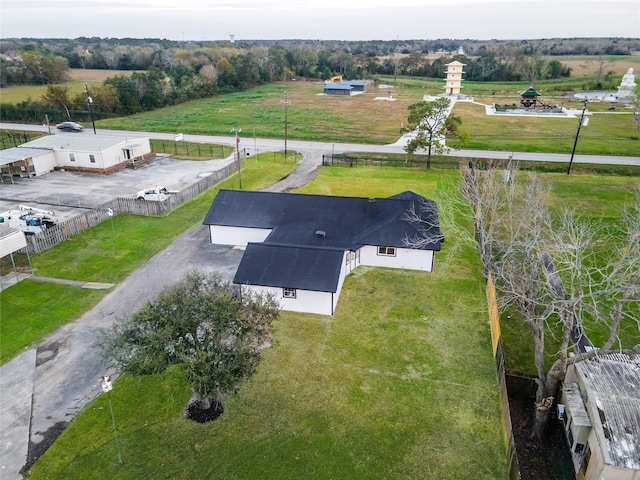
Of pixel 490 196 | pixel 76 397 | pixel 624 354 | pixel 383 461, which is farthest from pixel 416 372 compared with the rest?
pixel 76 397

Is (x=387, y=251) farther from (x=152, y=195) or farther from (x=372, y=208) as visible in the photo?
(x=152, y=195)

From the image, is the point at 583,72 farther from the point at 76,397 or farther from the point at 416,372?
the point at 76,397

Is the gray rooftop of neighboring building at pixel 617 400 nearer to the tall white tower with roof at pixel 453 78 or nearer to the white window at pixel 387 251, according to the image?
the white window at pixel 387 251

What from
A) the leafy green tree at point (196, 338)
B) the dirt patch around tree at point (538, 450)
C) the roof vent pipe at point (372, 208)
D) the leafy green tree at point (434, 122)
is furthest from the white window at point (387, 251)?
the leafy green tree at point (434, 122)

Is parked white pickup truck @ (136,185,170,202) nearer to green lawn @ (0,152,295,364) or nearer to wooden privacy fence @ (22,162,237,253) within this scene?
wooden privacy fence @ (22,162,237,253)

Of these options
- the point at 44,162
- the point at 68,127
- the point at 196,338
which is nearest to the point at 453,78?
the point at 68,127
